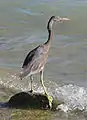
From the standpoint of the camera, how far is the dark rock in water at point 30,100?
7692 mm

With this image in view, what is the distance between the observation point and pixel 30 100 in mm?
7746

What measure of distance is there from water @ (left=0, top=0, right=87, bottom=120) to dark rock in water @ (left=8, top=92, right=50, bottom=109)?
0.99ft

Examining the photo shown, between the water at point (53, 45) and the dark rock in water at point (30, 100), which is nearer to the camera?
the dark rock in water at point (30, 100)

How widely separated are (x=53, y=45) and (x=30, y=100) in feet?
12.0

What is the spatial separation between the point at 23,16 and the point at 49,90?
4879 mm

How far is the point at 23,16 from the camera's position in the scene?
43.6ft

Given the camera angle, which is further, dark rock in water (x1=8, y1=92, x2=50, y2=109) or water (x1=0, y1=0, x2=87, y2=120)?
water (x1=0, y1=0, x2=87, y2=120)

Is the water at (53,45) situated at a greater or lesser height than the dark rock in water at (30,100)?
greater

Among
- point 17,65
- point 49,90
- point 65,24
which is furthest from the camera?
point 65,24

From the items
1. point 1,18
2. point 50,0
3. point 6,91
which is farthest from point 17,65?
point 50,0

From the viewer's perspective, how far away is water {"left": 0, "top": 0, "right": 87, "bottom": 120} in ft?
28.7

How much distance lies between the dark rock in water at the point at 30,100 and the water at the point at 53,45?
0.99 feet

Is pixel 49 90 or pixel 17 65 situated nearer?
pixel 49 90

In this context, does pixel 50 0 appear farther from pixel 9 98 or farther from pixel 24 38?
pixel 9 98
